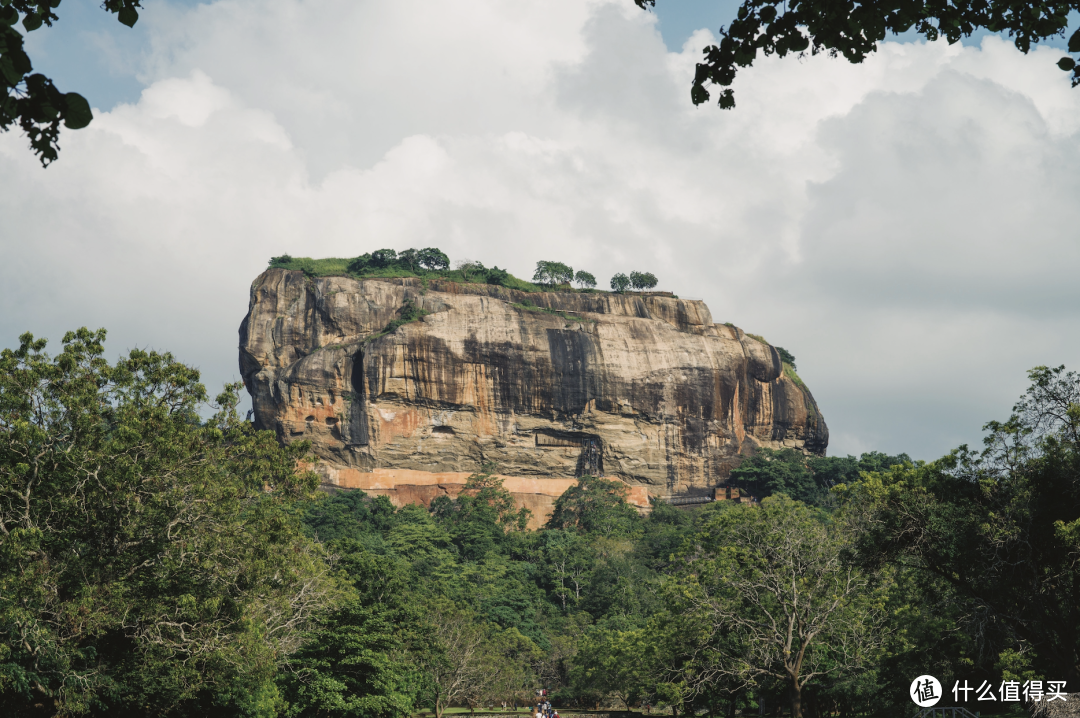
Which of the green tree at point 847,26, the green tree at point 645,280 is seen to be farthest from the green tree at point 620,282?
the green tree at point 847,26

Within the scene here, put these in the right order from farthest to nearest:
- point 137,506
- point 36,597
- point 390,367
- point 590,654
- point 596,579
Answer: point 390,367 → point 596,579 → point 590,654 → point 137,506 → point 36,597

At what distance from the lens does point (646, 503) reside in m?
71.0

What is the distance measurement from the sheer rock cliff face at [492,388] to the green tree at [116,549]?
49253mm

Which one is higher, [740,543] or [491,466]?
[491,466]

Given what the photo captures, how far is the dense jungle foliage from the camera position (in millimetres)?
17484

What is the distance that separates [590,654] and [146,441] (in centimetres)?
2532

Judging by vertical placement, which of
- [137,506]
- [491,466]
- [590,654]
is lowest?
[590,654]

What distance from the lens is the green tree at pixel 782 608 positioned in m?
22.5

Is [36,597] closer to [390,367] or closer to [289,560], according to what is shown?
[289,560]

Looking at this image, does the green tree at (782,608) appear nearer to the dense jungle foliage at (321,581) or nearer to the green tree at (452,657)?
the dense jungle foliage at (321,581)

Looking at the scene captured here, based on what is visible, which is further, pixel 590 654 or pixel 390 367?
pixel 390 367

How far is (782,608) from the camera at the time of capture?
77.8 feet

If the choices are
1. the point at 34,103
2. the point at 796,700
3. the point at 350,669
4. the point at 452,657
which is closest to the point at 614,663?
the point at 452,657

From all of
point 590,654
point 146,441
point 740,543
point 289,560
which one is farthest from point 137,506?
point 590,654
